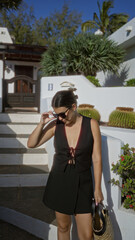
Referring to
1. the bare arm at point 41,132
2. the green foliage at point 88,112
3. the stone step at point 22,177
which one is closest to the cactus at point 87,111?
the green foliage at point 88,112

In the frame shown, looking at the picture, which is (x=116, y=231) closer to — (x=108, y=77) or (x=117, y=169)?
(x=117, y=169)

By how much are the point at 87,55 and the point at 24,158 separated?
6746 millimetres

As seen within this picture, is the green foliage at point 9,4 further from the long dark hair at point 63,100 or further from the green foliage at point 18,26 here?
the green foliage at point 18,26

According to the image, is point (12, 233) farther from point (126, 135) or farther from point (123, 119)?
point (123, 119)

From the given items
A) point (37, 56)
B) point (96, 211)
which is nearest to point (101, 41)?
point (37, 56)

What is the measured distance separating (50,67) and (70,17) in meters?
23.9

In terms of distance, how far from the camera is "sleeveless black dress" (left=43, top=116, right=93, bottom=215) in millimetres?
2107

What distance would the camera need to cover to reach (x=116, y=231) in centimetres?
271

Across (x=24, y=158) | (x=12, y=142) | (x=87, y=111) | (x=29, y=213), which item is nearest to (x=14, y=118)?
(x=12, y=142)

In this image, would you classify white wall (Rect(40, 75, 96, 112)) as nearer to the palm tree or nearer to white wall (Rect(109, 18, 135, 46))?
white wall (Rect(109, 18, 135, 46))

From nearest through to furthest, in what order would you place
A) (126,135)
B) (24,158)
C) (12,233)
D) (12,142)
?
(12,233), (24,158), (126,135), (12,142)

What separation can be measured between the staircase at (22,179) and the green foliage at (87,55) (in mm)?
4724

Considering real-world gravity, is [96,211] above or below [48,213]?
above

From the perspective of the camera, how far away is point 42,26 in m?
31.6
